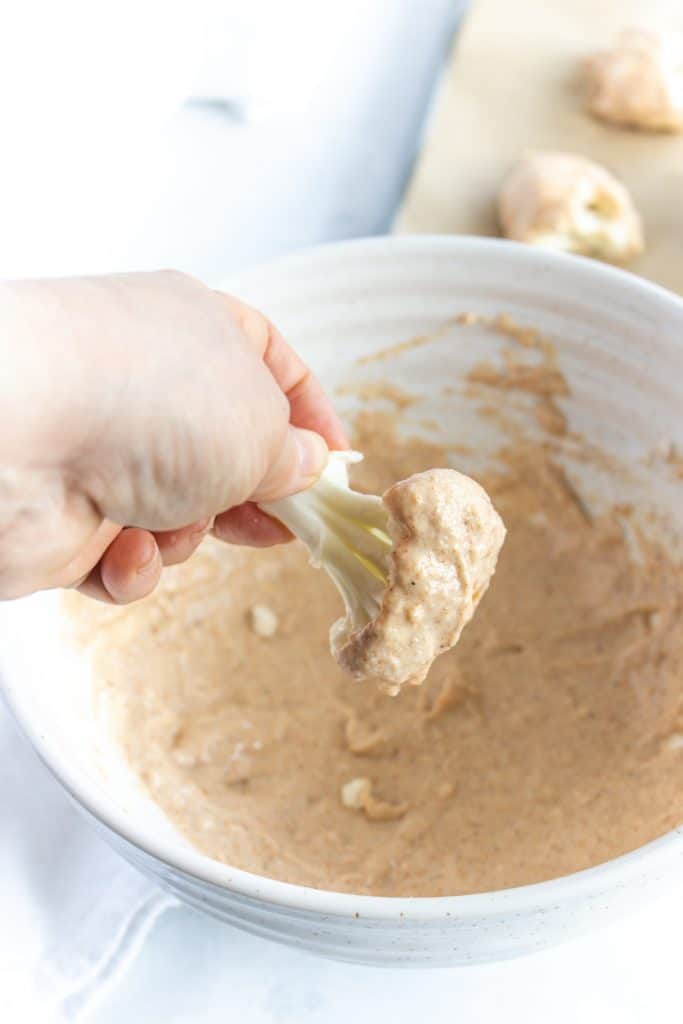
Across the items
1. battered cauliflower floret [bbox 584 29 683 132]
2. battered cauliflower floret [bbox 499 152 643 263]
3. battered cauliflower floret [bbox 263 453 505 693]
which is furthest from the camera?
battered cauliflower floret [bbox 584 29 683 132]

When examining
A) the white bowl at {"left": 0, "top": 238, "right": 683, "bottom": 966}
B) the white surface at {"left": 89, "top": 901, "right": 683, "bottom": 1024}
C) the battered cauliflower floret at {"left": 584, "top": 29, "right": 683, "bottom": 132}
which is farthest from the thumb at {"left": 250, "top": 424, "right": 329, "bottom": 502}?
the battered cauliflower floret at {"left": 584, "top": 29, "right": 683, "bottom": 132}

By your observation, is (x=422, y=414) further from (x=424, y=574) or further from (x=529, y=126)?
(x=529, y=126)

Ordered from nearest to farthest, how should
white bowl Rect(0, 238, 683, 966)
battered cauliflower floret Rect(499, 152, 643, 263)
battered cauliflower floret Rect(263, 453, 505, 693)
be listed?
white bowl Rect(0, 238, 683, 966) → battered cauliflower floret Rect(263, 453, 505, 693) → battered cauliflower floret Rect(499, 152, 643, 263)

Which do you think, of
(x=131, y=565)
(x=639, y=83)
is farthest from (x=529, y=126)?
(x=131, y=565)

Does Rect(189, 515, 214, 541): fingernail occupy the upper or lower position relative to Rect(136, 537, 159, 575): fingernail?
lower

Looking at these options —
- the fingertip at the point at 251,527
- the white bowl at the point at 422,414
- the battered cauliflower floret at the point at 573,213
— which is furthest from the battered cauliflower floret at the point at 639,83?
the fingertip at the point at 251,527

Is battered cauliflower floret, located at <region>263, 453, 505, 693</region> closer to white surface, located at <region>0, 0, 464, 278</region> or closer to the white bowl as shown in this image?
the white bowl

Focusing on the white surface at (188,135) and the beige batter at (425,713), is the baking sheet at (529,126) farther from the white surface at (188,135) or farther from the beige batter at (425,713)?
the beige batter at (425,713)

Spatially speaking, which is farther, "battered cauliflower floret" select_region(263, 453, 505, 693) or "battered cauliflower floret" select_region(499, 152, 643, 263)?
"battered cauliflower floret" select_region(499, 152, 643, 263)
